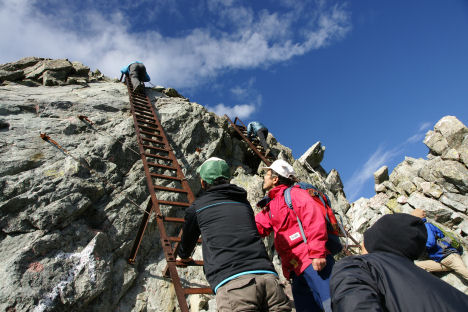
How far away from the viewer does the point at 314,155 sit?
14203 millimetres

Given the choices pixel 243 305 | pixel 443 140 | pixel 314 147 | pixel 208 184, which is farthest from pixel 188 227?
pixel 443 140

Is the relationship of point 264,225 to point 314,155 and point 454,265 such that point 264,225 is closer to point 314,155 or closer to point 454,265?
point 454,265

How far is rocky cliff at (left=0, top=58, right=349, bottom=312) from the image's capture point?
14.7ft

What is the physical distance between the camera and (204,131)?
1012 cm

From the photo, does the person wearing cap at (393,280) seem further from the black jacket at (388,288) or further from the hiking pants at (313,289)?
the hiking pants at (313,289)

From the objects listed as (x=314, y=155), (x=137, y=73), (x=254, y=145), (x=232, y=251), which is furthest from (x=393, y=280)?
(x=314, y=155)

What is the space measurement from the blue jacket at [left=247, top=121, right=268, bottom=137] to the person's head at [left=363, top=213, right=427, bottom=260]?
10.8 metres

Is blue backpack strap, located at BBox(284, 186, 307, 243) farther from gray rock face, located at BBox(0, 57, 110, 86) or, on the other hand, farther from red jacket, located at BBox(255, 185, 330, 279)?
gray rock face, located at BBox(0, 57, 110, 86)

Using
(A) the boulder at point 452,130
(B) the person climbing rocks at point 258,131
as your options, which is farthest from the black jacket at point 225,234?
(A) the boulder at point 452,130

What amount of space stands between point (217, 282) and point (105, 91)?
996 cm

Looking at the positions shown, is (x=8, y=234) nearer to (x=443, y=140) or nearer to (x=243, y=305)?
(x=243, y=305)

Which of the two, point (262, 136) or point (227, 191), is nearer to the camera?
point (227, 191)

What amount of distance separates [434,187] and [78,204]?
20966 mm

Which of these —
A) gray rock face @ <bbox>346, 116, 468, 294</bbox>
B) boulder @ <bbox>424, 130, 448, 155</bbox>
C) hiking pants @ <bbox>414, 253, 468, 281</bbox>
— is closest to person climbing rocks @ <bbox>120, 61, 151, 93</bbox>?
hiking pants @ <bbox>414, 253, 468, 281</bbox>
